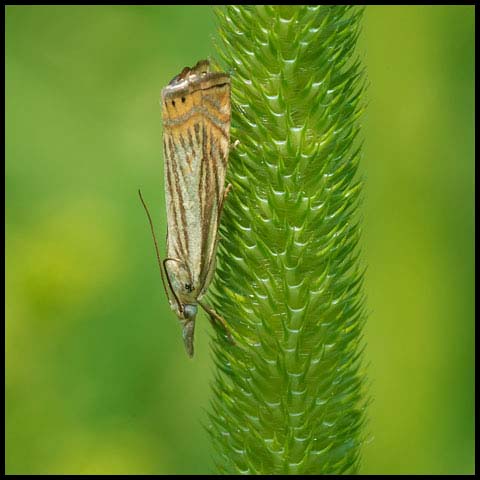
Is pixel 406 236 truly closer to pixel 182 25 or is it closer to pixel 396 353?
pixel 396 353

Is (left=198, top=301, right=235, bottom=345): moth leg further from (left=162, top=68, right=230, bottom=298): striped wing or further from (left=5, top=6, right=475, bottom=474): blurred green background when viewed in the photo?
(left=5, top=6, right=475, bottom=474): blurred green background

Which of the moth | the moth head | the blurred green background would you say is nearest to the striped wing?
the moth

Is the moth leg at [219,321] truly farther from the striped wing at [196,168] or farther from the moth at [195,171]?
the striped wing at [196,168]

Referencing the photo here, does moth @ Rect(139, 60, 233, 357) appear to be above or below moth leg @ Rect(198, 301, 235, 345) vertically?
above

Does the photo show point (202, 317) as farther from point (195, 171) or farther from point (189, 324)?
point (195, 171)

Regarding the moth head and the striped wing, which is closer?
the striped wing

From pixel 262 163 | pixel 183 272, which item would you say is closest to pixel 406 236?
pixel 183 272

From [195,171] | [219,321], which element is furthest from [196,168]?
[219,321]
